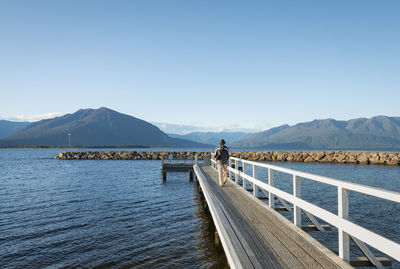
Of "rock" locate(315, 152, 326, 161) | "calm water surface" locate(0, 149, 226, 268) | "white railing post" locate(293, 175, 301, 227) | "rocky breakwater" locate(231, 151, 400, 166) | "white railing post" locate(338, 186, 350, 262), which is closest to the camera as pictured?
"white railing post" locate(338, 186, 350, 262)

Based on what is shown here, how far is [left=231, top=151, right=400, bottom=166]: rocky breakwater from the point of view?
48.8 metres

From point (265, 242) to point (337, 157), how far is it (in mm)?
54849

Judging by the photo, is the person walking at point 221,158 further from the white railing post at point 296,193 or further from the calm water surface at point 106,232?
the white railing post at point 296,193

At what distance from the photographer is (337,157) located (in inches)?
2142

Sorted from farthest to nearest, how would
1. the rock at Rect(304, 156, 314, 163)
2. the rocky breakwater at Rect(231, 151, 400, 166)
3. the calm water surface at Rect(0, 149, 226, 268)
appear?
the rock at Rect(304, 156, 314, 163) → the rocky breakwater at Rect(231, 151, 400, 166) → the calm water surface at Rect(0, 149, 226, 268)

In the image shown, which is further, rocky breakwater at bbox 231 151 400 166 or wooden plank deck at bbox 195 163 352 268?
rocky breakwater at bbox 231 151 400 166

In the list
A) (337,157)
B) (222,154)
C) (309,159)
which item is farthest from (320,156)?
(222,154)

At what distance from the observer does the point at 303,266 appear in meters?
4.46

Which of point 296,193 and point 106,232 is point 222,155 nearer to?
point 106,232

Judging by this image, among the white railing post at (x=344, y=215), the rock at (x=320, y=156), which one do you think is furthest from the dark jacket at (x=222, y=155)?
the rock at (x=320, y=156)

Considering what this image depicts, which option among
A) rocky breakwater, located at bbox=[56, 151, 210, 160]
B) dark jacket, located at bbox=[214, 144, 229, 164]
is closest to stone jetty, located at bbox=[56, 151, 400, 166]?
rocky breakwater, located at bbox=[56, 151, 210, 160]

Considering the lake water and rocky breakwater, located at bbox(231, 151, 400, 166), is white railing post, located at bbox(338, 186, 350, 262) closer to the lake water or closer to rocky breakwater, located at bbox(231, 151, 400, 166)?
the lake water

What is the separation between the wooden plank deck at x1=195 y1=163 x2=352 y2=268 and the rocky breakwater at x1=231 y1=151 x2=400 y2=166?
163 feet

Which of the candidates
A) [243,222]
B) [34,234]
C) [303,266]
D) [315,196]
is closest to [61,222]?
[34,234]
